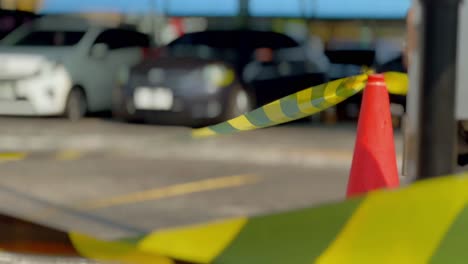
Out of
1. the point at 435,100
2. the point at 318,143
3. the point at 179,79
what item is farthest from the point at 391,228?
the point at 179,79

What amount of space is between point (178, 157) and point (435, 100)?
16.4 feet

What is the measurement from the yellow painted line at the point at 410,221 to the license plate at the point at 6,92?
343 inches

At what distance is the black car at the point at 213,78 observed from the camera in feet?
A: 32.6

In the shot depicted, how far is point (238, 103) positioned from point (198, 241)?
26.0ft

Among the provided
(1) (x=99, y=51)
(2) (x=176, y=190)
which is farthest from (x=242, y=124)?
(1) (x=99, y=51)

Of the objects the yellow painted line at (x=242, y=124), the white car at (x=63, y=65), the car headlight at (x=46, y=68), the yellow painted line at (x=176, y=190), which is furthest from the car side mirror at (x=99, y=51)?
the yellow painted line at (x=242, y=124)

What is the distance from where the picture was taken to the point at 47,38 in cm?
1162

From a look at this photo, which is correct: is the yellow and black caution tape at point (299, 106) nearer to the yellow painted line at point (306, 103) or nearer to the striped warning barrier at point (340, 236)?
the yellow painted line at point (306, 103)

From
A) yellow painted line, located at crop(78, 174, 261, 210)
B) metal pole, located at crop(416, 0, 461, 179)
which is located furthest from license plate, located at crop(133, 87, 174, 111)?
metal pole, located at crop(416, 0, 461, 179)

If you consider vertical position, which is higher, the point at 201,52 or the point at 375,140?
the point at 375,140

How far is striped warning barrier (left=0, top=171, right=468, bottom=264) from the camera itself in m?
1.98

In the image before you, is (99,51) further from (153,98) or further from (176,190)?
(176,190)

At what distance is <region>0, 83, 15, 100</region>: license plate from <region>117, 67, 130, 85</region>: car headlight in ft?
4.14

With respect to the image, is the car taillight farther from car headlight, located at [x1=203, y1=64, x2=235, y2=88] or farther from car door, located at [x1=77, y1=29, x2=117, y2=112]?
car headlight, located at [x1=203, y1=64, x2=235, y2=88]
